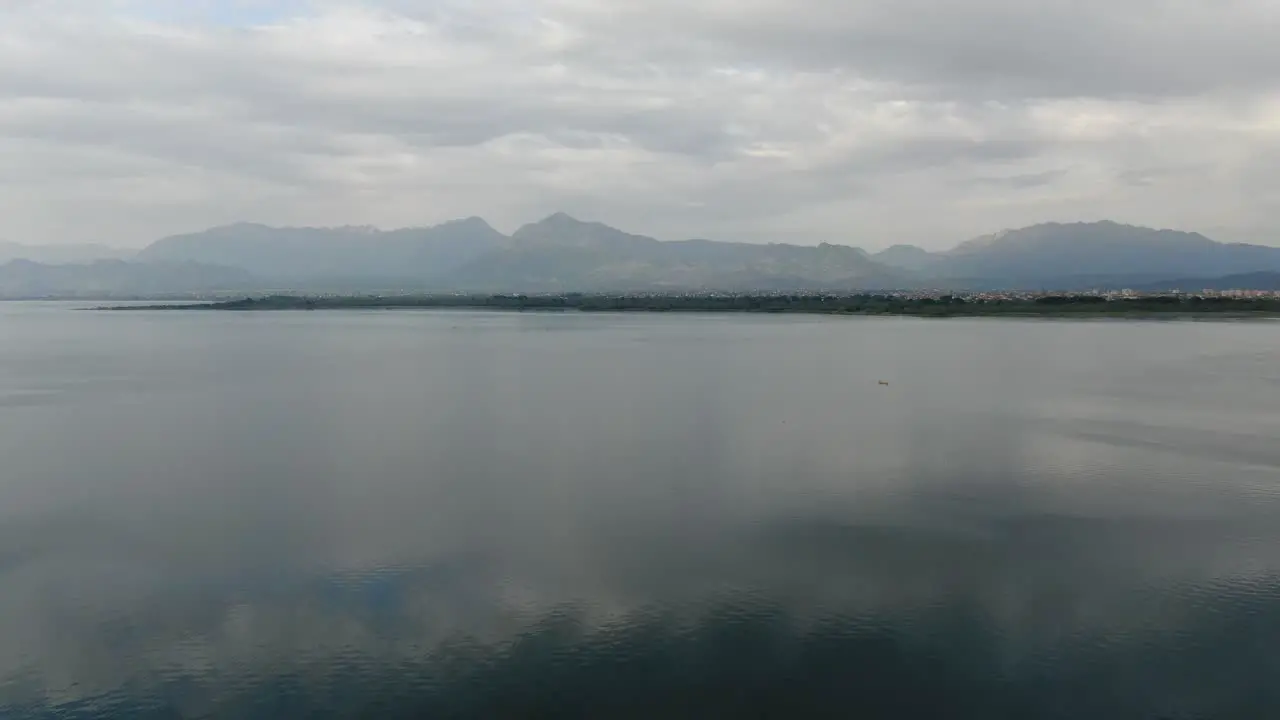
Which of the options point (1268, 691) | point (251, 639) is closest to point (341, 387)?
point (251, 639)

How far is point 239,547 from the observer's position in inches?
331


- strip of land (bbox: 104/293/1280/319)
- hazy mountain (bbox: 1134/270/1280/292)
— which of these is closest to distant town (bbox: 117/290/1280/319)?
strip of land (bbox: 104/293/1280/319)

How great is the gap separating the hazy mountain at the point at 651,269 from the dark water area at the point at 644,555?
13217cm

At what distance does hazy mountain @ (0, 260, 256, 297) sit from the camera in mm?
166875

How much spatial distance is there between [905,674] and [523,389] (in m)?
14.4

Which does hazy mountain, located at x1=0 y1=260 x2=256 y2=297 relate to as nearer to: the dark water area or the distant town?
the distant town

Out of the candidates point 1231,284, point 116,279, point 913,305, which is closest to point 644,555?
point 913,305

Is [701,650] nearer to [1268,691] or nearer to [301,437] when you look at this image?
[1268,691]

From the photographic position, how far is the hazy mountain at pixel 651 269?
522 ft

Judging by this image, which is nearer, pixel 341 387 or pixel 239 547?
pixel 239 547

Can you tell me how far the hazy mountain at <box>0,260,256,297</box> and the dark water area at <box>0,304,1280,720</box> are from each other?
165454 mm

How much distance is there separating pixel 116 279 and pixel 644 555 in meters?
197

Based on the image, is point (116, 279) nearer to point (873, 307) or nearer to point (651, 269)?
point (651, 269)

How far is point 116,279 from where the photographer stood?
576 ft
